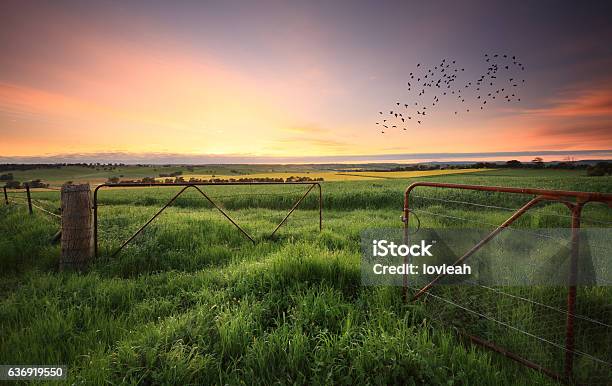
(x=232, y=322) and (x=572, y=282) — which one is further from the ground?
(x=572, y=282)

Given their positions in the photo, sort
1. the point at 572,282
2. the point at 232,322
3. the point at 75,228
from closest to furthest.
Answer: the point at 572,282 → the point at 232,322 → the point at 75,228

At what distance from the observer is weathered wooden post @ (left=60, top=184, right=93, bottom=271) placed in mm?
5520

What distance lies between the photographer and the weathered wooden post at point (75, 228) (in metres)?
5.52

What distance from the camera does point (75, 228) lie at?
5559 millimetres

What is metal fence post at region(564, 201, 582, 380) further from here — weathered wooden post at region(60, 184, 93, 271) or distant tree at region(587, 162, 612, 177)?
distant tree at region(587, 162, 612, 177)

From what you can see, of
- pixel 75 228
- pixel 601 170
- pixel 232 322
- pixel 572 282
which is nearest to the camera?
pixel 572 282

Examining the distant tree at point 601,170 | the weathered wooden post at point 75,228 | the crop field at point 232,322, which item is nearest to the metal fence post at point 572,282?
the crop field at point 232,322

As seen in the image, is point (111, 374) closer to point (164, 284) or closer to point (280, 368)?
point (280, 368)

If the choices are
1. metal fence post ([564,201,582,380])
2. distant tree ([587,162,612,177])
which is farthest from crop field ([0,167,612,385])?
distant tree ([587,162,612,177])

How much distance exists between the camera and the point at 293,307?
148 inches

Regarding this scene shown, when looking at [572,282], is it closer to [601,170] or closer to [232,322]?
[232,322]

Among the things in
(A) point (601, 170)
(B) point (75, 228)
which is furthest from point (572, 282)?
(A) point (601, 170)

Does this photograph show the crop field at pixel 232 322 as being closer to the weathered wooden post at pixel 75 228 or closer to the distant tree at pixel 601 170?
the weathered wooden post at pixel 75 228

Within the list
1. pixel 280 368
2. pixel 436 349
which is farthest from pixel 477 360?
pixel 280 368
